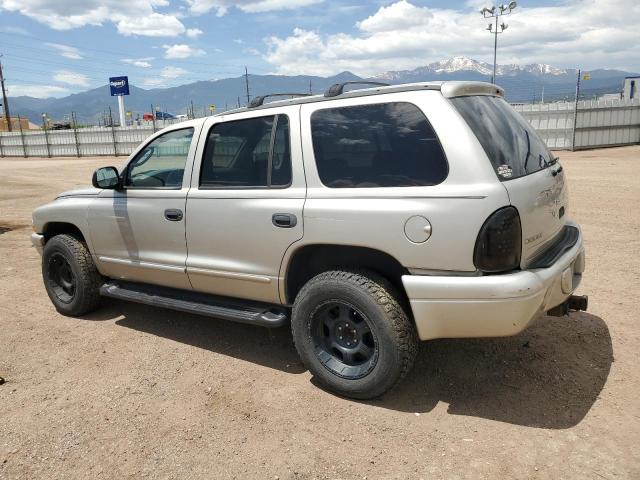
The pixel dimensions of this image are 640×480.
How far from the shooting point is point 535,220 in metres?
2.96

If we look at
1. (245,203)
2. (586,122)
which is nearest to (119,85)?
(586,122)

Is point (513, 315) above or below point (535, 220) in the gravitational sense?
below

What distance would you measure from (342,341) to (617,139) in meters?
24.5

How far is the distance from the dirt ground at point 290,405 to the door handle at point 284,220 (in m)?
1.12

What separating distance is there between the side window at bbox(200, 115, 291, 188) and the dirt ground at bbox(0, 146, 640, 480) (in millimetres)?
1387

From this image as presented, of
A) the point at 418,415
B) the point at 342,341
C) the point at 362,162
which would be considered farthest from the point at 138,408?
the point at 362,162

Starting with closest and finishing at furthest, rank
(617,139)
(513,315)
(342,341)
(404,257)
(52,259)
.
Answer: (513,315) < (404,257) < (342,341) < (52,259) < (617,139)

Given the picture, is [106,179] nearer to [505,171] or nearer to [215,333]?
[215,333]

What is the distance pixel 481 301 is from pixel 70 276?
13.2 ft

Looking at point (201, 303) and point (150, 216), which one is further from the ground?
point (150, 216)

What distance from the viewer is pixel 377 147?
3117 millimetres

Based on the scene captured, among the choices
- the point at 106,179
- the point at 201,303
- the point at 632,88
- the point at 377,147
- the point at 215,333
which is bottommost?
the point at 215,333

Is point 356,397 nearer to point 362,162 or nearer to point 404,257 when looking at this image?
point 404,257

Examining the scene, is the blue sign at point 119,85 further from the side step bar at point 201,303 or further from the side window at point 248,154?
the side window at point 248,154
